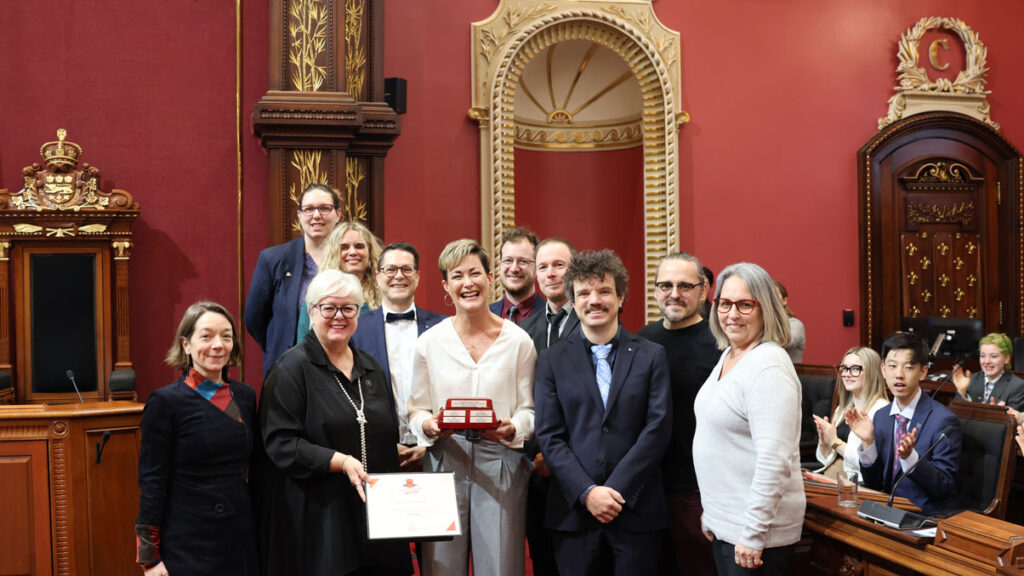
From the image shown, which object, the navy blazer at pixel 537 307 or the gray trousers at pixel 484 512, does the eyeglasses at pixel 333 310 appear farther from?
the navy blazer at pixel 537 307

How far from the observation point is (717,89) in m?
6.85

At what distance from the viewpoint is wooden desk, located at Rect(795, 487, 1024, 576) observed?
212 centimetres

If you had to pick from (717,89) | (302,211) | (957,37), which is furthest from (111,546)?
(957,37)

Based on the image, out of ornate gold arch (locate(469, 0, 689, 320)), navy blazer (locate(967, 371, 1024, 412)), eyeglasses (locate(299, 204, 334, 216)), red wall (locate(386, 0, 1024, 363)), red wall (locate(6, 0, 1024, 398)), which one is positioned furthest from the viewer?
red wall (locate(386, 0, 1024, 363))

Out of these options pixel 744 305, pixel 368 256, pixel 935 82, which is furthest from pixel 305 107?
pixel 935 82

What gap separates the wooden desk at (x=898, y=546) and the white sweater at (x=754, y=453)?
0.91 ft

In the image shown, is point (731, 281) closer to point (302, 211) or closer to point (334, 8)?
point (302, 211)

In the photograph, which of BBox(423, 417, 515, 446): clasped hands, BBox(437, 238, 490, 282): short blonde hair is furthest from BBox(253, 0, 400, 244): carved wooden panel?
BBox(423, 417, 515, 446): clasped hands

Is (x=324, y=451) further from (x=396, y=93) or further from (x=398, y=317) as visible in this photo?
(x=396, y=93)

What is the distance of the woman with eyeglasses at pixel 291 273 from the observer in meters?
3.48

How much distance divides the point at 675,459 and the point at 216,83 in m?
4.05

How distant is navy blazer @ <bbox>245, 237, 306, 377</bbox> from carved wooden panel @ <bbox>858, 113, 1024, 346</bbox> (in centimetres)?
515

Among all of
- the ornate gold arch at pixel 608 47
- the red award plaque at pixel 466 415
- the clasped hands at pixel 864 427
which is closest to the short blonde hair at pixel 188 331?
the red award plaque at pixel 466 415

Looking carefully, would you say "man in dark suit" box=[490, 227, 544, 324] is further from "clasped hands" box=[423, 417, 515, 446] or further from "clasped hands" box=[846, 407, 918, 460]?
"clasped hands" box=[846, 407, 918, 460]
